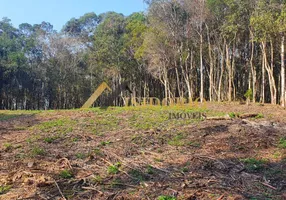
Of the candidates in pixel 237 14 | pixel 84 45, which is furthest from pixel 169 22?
pixel 84 45

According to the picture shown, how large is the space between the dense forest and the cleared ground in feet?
30.1

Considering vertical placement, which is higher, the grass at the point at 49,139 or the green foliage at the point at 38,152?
the grass at the point at 49,139

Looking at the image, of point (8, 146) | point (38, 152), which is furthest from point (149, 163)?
point (8, 146)

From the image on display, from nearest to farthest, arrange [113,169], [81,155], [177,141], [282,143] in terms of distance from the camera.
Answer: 1. [113,169]
2. [81,155]
3. [282,143]
4. [177,141]

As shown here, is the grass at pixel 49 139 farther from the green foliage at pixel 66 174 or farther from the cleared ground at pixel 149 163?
the green foliage at pixel 66 174

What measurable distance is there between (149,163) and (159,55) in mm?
16662

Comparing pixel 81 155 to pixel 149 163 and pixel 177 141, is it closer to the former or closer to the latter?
pixel 149 163

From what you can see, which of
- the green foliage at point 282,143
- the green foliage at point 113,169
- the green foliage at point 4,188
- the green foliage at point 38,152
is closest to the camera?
the green foliage at point 4,188

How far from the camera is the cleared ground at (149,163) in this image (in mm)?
3680

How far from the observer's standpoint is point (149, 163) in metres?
4.85

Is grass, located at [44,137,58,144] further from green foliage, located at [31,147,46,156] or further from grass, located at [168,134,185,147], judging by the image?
grass, located at [168,134,185,147]

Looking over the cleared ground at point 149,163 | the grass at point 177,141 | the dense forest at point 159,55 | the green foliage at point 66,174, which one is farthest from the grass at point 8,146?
the dense forest at point 159,55

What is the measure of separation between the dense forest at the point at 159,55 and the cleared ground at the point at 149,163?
30.1ft

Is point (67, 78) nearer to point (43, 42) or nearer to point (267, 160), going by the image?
point (43, 42)
